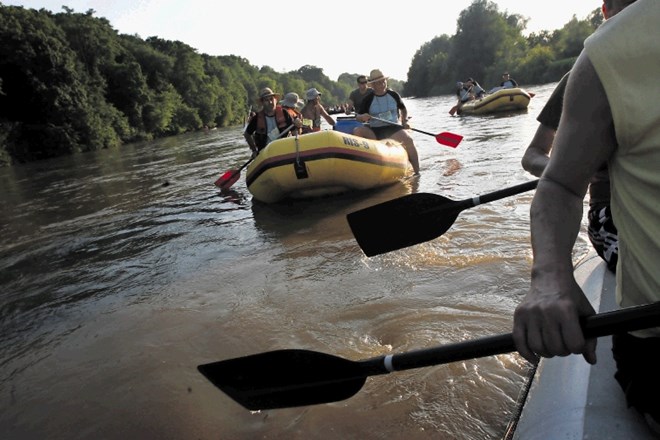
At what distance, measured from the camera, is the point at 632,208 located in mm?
956

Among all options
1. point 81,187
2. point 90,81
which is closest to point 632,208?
point 81,187

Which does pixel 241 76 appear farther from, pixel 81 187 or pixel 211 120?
pixel 81 187

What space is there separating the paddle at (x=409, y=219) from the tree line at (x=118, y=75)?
11732mm

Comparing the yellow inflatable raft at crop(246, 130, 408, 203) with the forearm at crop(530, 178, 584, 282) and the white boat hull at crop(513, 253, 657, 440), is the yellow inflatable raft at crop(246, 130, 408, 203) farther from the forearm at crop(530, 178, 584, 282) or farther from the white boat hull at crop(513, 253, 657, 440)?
the forearm at crop(530, 178, 584, 282)

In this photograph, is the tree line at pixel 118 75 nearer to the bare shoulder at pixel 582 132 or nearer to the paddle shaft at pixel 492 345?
the paddle shaft at pixel 492 345

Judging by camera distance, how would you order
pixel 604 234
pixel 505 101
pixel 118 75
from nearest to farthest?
pixel 604 234
pixel 505 101
pixel 118 75

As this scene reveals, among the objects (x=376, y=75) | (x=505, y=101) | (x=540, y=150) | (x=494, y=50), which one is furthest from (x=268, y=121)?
(x=494, y=50)

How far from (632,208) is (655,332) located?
306 mm

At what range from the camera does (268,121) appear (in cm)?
739

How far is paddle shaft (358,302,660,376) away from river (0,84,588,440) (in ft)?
2.00

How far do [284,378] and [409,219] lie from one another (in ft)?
3.99

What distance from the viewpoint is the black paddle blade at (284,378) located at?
155cm

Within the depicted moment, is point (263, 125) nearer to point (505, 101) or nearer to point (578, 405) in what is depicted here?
point (578, 405)

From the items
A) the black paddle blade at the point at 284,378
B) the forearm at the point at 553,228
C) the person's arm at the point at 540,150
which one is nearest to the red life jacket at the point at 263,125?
the person's arm at the point at 540,150
